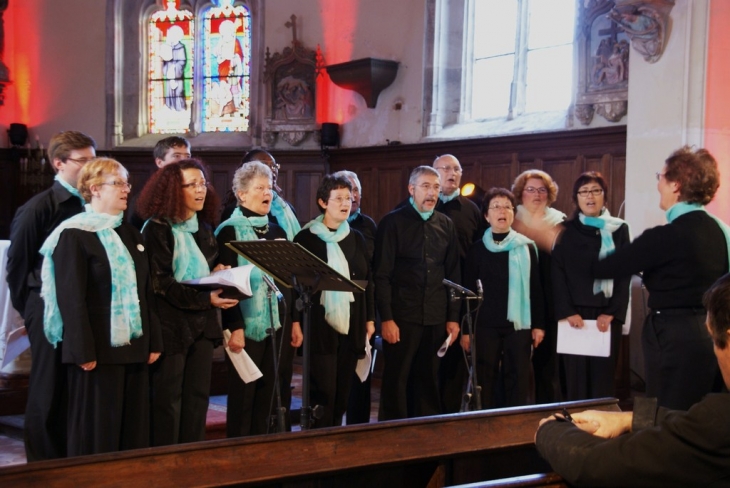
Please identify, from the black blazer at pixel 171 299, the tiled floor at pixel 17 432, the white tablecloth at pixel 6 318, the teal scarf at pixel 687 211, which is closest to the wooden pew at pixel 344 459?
the teal scarf at pixel 687 211

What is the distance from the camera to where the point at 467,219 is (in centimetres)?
575

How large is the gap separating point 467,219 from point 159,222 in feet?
7.68

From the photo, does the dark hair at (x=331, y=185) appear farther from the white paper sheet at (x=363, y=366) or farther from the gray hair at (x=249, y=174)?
the white paper sheet at (x=363, y=366)

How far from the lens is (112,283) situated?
367 centimetres

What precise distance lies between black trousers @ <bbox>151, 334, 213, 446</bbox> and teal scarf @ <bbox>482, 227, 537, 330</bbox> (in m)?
1.79

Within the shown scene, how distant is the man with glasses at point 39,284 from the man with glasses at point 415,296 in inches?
69.4

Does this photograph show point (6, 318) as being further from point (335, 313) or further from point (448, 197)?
point (448, 197)

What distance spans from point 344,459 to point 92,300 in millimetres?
1509

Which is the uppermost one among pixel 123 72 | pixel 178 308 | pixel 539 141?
pixel 123 72

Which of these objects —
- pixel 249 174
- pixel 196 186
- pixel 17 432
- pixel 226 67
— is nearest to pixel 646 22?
pixel 249 174

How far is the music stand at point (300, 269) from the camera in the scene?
3.63m

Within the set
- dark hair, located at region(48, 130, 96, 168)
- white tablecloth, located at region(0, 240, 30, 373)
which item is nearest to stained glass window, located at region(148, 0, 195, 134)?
white tablecloth, located at region(0, 240, 30, 373)

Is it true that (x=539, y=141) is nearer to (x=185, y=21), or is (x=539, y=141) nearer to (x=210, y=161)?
(x=210, y=161)

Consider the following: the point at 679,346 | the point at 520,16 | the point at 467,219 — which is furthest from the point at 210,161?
the point at 679,346
